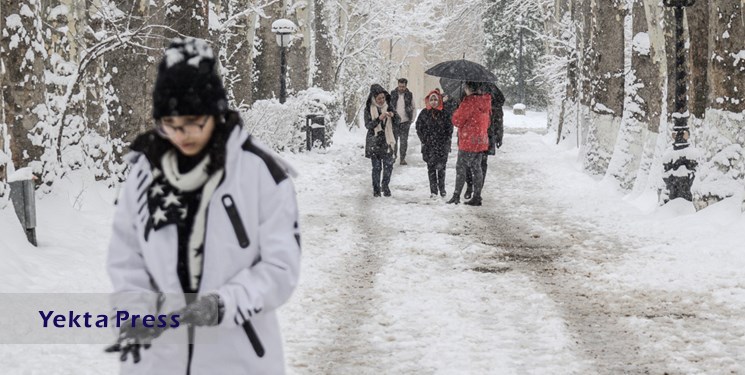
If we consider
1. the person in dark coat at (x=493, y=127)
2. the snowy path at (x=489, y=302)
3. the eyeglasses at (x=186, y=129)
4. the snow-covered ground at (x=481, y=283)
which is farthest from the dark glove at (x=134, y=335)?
the person in dark coat at (x=493, y=127)

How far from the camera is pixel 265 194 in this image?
302 cm

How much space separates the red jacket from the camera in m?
15.1

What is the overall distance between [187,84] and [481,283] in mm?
6528

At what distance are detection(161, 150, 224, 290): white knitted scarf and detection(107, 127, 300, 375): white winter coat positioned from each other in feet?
0.06

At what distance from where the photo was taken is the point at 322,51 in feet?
96.1

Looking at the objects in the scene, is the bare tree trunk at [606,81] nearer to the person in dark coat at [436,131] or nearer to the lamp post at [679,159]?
the person in dark coat at [436,131]

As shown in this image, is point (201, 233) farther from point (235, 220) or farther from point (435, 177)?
point (435, 177)

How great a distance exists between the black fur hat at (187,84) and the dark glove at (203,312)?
56 centimetres

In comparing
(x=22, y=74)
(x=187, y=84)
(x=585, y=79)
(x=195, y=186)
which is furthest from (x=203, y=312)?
(x=585, y=79)

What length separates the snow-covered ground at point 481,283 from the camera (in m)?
6.70

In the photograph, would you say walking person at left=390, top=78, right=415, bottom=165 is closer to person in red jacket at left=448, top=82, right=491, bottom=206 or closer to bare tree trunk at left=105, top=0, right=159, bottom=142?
person in red jacket at left=448, top=82, right=491, bottom=206

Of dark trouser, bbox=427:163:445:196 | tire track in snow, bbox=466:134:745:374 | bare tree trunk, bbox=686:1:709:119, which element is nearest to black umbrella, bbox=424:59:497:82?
dark trouser, bbox=427:163:445:196

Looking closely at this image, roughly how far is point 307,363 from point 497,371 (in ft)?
4.16

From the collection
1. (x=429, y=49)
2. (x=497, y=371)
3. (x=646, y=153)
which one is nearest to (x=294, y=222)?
(x=497, y=371)
